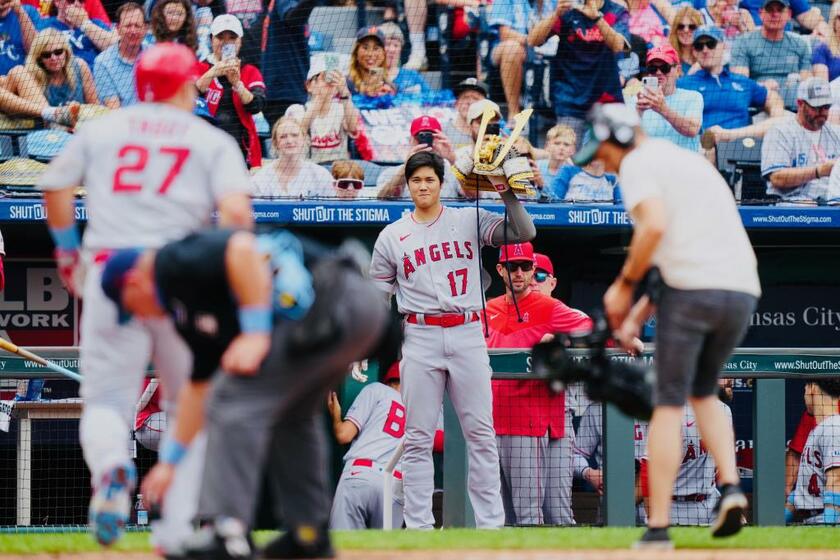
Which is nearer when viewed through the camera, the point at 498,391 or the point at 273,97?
the point at 498,391

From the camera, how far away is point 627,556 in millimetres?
4531

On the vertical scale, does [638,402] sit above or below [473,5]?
below

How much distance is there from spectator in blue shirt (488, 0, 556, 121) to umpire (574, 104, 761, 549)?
583cm

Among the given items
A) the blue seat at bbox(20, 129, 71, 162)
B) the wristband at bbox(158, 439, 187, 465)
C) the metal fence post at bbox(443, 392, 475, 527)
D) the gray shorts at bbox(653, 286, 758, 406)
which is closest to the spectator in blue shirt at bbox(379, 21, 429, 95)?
the blue seat at bbox(20, 129, 71, 162)

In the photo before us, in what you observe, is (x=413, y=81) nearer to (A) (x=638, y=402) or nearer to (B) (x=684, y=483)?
(B) (x=684, y=483)

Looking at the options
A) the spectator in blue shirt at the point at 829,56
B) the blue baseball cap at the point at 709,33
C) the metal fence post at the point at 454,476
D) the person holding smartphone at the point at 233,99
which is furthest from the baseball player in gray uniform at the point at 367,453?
the spectator in blue shirt at the point at 829,56

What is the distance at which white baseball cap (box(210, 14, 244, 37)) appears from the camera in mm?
10422

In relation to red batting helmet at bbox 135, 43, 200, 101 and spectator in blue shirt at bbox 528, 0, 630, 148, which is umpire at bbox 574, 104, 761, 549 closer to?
red batting helmet at bbox 135, 43, 200, 101

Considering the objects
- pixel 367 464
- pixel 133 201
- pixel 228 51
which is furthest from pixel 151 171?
pixel 228 51

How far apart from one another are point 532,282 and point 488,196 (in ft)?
5.79

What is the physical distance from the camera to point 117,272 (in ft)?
13.0

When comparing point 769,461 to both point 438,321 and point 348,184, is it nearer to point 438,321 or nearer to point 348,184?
point 438,321

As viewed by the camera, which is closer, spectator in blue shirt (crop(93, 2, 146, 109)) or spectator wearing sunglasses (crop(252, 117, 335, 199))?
spectator wearing sunglasses (crop(252, 117, 335, 199))

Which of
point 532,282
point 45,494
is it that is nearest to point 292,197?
point 532,282
